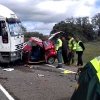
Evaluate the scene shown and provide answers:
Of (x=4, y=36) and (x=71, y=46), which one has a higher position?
(x=4, y=36)

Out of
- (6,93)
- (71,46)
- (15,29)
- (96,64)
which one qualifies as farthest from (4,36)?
(96,64)

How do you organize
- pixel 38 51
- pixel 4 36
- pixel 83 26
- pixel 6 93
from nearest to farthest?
pixel 6 93, pixel 4 36, pixel 38 51, pixel 83 26

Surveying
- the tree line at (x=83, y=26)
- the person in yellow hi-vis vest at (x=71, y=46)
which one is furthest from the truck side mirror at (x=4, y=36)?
the tree line at (x=83, y=26)

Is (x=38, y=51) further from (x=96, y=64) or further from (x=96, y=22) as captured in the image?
(x=96, y=22)

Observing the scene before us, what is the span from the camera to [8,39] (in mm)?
14844

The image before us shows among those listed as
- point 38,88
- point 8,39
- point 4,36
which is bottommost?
point 38,88

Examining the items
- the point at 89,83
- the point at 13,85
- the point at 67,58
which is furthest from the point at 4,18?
the point at 89,83

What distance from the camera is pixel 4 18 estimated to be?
1495cm

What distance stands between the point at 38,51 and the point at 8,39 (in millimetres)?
2382

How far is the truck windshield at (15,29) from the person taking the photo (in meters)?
15.2

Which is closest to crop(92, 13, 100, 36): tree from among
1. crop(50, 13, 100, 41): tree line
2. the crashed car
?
crop(50, 13, 100, 41): tree line

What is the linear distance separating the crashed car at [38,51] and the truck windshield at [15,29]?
2.82ft

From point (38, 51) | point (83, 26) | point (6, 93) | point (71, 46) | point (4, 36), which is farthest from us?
point (83, 26)

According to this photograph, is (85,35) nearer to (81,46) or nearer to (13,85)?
(81,46)
